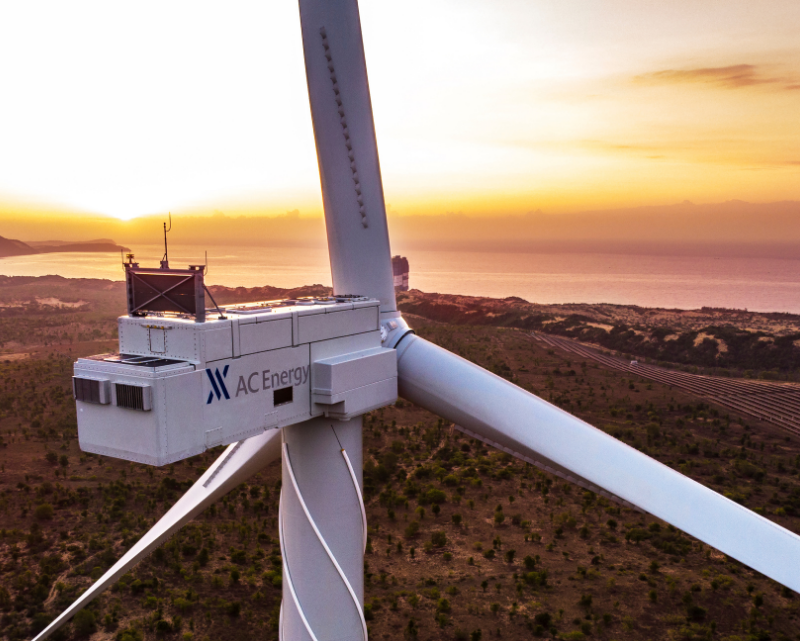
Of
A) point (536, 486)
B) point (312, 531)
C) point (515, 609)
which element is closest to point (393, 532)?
point (515, 609)

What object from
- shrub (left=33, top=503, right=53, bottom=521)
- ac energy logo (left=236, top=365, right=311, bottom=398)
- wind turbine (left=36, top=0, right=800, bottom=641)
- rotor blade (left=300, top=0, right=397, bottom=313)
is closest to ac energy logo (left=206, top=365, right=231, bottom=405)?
ac energy logo (left=236, top=365, right=311, bottom=398)

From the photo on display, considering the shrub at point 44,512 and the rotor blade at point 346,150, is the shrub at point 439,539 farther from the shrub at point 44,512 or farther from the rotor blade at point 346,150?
the shrub at point 44,512

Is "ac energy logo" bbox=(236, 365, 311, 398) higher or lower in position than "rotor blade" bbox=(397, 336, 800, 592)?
higher

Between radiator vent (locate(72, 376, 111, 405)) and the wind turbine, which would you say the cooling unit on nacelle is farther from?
the wind turbine

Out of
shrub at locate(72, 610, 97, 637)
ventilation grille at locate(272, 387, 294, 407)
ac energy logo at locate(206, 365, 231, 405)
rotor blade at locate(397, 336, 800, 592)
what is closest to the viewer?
ac energy logo at locate(206, 365, 231, 405)

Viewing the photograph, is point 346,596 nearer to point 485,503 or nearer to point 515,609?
point 515,609

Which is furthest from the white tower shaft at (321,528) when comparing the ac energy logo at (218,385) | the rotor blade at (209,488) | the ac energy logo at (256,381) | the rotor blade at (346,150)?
the rotor blade at (346,150)

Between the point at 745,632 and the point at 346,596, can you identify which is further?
the point at 745,632
